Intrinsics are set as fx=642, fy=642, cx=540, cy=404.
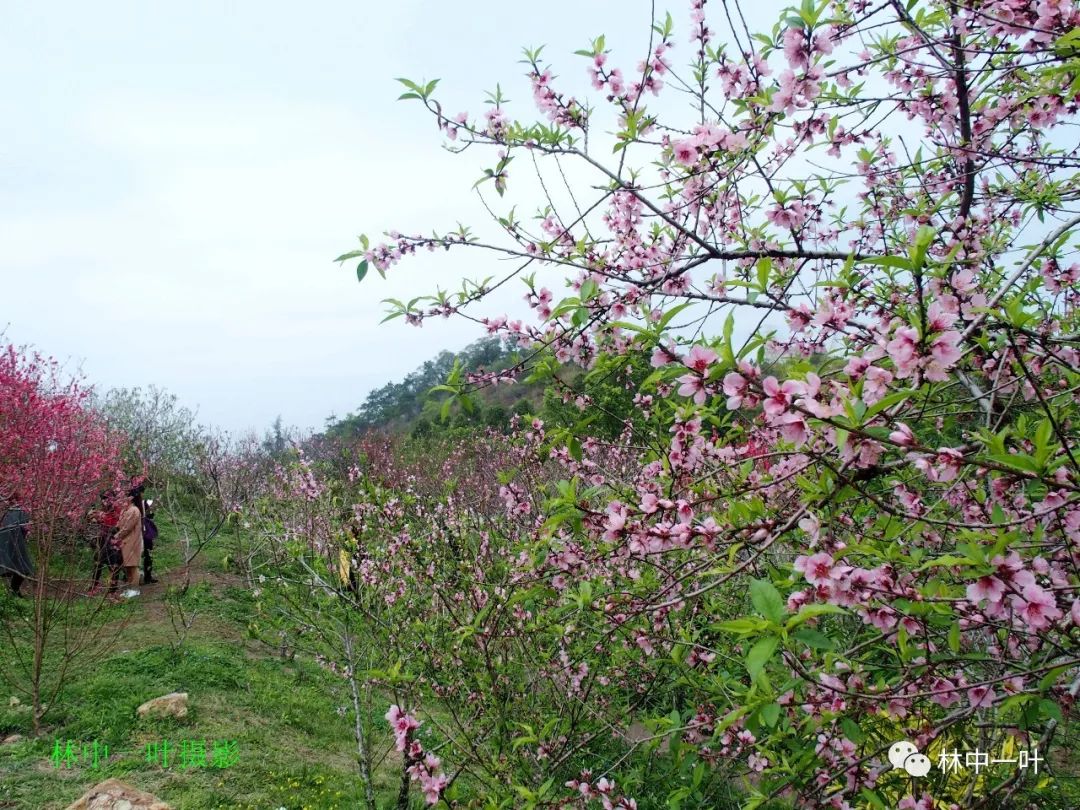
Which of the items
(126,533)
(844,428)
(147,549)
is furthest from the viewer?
(147,549)

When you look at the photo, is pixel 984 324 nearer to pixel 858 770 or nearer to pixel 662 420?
pixel 858 770

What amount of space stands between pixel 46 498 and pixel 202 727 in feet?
7.20

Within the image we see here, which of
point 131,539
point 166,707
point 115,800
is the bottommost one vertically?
point 166,707

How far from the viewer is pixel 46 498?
5.05 m

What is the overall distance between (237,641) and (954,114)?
8737mm

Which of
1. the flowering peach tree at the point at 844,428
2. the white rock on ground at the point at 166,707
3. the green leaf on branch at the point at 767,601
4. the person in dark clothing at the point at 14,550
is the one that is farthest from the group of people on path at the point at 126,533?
the green leaf on branch at the point at 767,601

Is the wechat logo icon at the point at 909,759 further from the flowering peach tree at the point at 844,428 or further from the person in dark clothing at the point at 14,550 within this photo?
the person in dark clothing at the point at 14,550

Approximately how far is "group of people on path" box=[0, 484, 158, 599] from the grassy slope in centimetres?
65

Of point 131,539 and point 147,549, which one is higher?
point 131,539

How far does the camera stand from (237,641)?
316 inches

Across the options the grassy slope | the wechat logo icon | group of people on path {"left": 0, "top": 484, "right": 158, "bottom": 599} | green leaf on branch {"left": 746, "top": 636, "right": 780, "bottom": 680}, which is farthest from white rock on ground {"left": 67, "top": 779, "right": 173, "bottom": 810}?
group of people on path {"left": 0, "top": 484, "right": 158, "bottom": 599}

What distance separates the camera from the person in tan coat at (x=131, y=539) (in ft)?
28.4

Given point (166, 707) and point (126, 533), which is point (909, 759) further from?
point (126, 533)

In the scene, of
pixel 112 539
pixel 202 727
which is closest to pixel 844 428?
pixel 202 727
